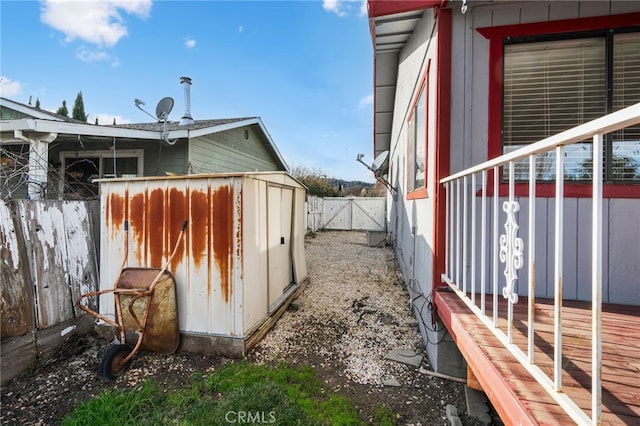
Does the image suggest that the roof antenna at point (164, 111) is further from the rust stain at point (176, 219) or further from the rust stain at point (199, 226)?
the rust stain at point (199, 226)

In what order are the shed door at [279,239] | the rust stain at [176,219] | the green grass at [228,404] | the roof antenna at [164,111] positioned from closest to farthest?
the green grass at [228,404]
the rust stain at [176,219]
the shed door at [279,239]
the roof antenna at [164,111]

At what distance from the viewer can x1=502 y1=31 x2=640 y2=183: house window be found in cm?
251

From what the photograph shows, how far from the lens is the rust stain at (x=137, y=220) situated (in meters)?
3.53

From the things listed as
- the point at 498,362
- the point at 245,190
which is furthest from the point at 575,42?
the point at 245,190

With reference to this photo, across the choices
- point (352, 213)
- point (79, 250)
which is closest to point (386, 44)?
point (79, 250)

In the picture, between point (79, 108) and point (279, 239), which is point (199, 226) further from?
point (79, 108)

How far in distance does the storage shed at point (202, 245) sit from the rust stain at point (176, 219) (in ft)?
0.04

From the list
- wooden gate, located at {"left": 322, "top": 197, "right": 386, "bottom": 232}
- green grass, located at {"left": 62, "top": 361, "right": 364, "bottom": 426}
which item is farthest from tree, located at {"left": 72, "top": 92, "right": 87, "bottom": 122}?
green grass, located at {"left": 62, "top": 361, "right": 364, "bottom": 426}

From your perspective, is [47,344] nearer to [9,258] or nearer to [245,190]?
[9,258]

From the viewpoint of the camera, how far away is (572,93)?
2.63 meters

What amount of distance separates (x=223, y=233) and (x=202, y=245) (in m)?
0.31

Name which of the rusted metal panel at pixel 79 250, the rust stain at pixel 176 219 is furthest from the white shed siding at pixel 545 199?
the rusted metal panel at pixel 79 250

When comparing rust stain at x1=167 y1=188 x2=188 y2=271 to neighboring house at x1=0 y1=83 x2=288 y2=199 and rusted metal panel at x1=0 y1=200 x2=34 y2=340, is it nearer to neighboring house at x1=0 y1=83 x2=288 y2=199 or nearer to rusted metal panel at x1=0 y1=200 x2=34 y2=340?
rusted metal panel at x1=0 y1=200 x2=34 y2=340

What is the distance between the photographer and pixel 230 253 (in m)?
3.30
